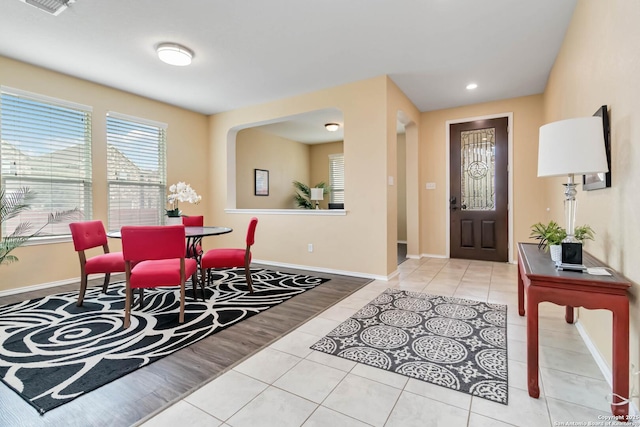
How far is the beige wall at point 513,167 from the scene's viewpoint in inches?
182

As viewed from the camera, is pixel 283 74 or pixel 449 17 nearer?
pixel 449 17

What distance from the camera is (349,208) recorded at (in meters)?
4.16

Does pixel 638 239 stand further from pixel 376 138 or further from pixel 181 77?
pixel 181 77

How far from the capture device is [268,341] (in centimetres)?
220

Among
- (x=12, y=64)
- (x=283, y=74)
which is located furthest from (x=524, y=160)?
(x=12, y=64)

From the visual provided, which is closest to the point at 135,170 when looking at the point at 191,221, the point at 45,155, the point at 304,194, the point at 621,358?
the point at 45,155

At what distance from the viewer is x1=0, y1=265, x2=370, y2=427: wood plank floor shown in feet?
4.65

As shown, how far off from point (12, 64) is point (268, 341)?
13.9 ft

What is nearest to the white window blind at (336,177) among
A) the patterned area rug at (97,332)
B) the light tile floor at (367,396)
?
the patterned area rug at (97,332)

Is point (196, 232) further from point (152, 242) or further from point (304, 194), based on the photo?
point (304, 194)

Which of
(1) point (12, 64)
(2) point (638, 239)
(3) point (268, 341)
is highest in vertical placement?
(1) point (12, 64)

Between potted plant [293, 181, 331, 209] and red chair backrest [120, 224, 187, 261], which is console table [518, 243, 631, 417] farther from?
potted plant [293, 181, 331, 209]

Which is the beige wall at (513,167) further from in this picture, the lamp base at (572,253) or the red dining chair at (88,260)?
the red dining chair at (88,260)

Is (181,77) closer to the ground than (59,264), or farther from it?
farther from it
